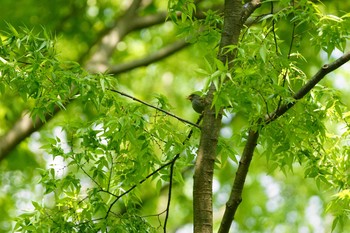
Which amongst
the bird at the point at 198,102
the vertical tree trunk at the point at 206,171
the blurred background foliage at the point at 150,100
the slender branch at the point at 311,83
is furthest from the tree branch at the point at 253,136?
the blurred background foliage at the point at 150,100

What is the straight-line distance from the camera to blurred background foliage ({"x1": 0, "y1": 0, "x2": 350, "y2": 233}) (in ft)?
31.7

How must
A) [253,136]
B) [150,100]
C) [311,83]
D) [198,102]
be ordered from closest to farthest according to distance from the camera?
[311,83], [253,136], [198,102], [150,100]

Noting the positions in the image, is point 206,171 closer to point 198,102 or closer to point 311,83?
point 198,102

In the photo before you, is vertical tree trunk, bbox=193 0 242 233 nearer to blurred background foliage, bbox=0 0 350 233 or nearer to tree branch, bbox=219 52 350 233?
tree branch, bbox=219 52 350 233

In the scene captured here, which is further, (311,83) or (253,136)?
(253,136)

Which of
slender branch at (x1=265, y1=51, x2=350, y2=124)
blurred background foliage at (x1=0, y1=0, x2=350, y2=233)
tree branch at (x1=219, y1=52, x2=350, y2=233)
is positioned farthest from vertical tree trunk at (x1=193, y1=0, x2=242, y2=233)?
blurred background foliage at (x1=0, y1=0, x2=350, y2=233)

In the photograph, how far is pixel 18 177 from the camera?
424 inches

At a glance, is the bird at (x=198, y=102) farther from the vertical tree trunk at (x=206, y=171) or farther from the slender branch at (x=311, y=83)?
the slender branch at (x=311, y=83)

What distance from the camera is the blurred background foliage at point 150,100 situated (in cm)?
966

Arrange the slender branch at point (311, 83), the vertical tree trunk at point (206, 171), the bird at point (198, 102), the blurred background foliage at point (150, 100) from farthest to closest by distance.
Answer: the blurred background foliage at point (150, 100) → the bird at point (198, 102) → the vertical tree trunk at point (206, 171) → the slender branch at point (311, 83)

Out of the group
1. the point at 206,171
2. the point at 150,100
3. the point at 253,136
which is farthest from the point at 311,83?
the point at 150,100

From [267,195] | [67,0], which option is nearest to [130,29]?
[67,0]

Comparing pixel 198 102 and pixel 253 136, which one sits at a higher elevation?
pixel 198 102

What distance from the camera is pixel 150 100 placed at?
9297 mm
